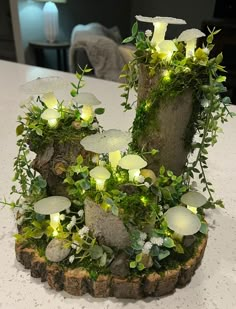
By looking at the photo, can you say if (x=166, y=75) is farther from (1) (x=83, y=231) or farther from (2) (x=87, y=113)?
(1) (x=83, y=231)

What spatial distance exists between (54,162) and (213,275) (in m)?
0.31

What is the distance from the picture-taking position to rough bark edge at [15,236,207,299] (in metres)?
0.48

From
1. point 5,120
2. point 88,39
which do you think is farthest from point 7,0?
point 5,120

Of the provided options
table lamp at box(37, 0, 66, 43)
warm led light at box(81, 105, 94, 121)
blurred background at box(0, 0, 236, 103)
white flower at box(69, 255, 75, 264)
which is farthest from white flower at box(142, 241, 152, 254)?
table lamp at box(37, 0, 66, 43)

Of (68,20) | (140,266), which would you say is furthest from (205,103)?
(68,20)

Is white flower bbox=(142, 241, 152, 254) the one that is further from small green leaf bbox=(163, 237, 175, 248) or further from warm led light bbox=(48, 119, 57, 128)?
warm led light bbox=(48, 119, 57, 128)

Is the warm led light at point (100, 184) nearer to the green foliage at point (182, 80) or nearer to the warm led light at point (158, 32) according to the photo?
the green foliage at point (182, 80)

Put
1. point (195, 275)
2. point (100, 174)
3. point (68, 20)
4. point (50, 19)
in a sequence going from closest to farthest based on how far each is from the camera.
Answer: point (100, 174) < point (195, 275) < point (50, 19) < point (68, 20)

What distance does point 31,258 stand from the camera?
20.2 inches

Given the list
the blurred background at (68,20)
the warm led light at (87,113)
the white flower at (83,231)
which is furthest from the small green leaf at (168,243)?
the blurred background at (68,20)

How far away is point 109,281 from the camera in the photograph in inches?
18.9

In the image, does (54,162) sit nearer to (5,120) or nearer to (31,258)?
(31,258)

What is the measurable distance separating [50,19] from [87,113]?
254 cm

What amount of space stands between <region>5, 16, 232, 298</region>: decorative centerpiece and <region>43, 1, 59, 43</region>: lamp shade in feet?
8.18
